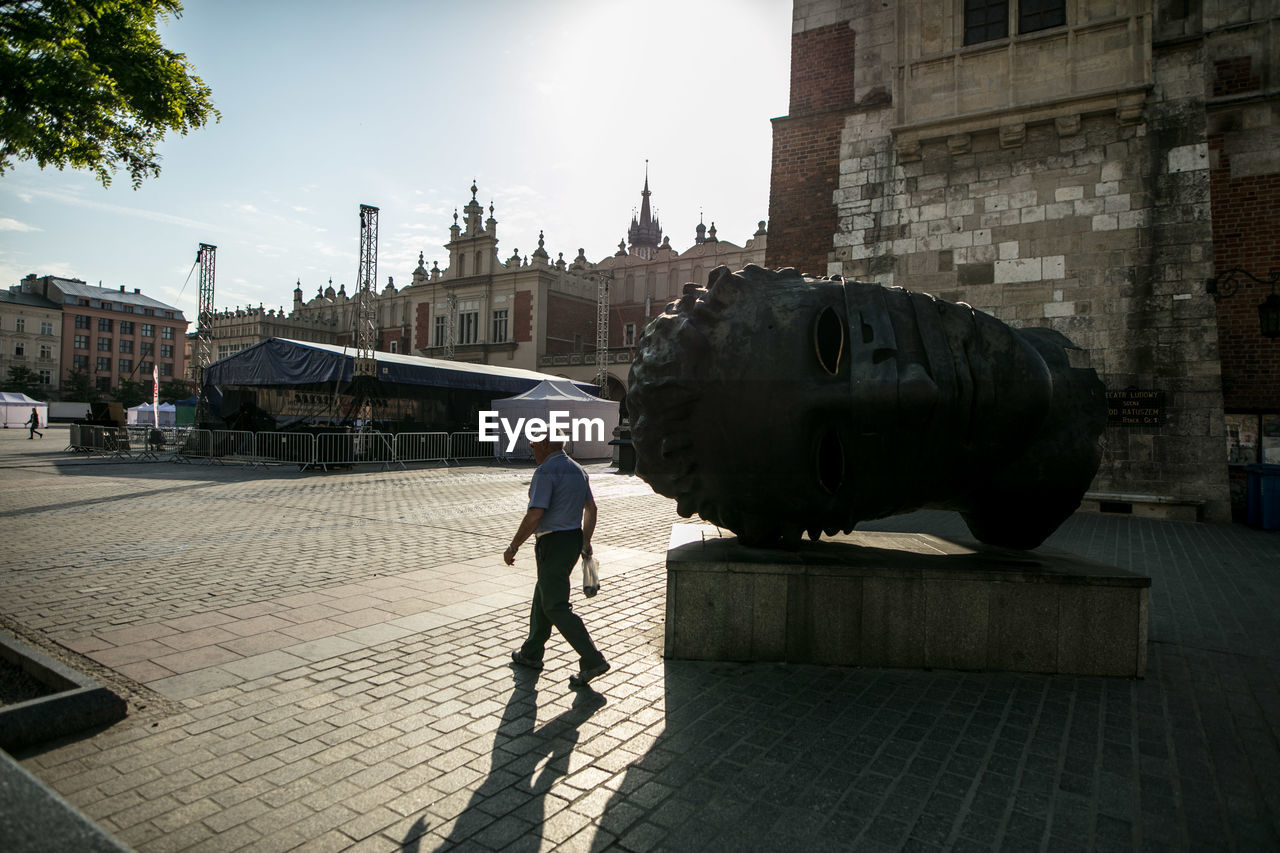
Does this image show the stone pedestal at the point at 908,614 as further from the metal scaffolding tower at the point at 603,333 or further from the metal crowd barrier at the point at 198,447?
the metal scaffolding tower at the point at 603,333

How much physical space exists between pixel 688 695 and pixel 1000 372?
8.67 feet

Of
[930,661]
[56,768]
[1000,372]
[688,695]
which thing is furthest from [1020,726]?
[56,768]

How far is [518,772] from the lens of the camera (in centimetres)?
293

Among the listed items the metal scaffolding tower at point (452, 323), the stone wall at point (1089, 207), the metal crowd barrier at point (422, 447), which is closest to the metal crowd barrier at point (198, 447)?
the metal crowd barrier at point (422, 447)

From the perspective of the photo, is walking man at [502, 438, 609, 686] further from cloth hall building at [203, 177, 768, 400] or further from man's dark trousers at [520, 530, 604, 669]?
cloth hall building at [203, 177, 768, 400]

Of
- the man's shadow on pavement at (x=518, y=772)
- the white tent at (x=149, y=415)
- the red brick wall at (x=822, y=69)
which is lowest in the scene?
the man's shadow on pavement at (x=518, y=772)

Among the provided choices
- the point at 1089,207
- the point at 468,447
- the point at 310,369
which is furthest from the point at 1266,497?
the point at 310,369

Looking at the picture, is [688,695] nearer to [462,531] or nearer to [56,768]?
[56,768]

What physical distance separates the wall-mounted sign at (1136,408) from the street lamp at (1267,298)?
1715mm

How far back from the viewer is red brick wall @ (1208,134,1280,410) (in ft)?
39.5

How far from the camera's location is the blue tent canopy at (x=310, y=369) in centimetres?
2042

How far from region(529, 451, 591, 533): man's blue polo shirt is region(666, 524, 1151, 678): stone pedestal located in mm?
757

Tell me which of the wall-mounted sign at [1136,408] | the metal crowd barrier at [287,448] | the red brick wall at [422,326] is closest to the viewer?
the wall-mounted sign at [1136,408]

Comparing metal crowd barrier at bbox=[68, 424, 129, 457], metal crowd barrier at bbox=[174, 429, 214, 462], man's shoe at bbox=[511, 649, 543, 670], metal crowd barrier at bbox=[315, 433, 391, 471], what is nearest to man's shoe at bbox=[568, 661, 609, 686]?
man's shoe at bbox=[511, 649, 543, 670]
